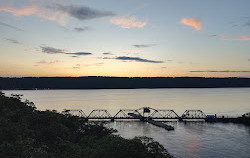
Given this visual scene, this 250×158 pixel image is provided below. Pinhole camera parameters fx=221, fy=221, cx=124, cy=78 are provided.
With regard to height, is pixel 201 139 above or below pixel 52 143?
below

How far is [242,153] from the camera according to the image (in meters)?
72.9

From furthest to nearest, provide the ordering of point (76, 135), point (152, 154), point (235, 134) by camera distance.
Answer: point (235, 134), point (76, 135), point (152, 154)

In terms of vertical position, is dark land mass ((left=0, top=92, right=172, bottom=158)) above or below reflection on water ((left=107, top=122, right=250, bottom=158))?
above

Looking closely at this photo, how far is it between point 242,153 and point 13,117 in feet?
229

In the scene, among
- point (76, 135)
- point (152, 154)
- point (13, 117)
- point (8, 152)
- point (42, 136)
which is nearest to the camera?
point (8, 152)

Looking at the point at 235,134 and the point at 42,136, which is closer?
the point at 42,136

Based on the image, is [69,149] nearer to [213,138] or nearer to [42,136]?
[42,136]

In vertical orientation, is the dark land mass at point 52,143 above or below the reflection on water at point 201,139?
above

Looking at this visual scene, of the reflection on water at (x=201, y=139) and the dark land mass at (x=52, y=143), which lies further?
the reflection on water at (x=201, y=139)

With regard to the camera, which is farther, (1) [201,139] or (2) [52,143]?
(1) [201,139]

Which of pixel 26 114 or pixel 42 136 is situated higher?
pixel 26 114

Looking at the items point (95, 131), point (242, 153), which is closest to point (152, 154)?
point (95, 131)

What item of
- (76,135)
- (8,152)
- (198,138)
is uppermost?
(8,152)

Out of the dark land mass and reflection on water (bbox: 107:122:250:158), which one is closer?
the dark land mass
